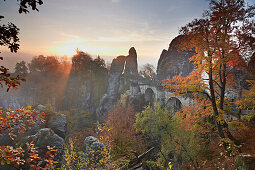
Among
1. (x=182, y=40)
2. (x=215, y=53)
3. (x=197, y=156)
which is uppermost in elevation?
(x=182, y=40)

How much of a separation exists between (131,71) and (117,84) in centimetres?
744

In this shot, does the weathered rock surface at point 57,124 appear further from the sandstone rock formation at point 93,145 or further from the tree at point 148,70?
A: the tree at point 148,70

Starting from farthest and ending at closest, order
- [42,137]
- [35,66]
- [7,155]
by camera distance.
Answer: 1. [35,66]
2. [42,137]
3. [7,155]

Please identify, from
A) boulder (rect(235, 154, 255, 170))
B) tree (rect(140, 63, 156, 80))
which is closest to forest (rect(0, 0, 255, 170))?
boulder (rect(235, 154, 255, 170))

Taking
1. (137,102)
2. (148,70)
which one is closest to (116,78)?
(137,102)

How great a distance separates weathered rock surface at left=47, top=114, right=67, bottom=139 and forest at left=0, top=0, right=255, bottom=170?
98mm

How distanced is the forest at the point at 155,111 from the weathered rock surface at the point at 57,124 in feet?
0.32

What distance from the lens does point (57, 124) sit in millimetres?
14539

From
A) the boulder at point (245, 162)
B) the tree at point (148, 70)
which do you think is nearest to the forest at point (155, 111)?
the boulder at point (245, 162)

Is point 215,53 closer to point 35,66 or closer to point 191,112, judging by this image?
point 191,112

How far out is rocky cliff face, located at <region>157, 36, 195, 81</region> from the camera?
120 feet

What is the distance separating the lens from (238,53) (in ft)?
24.2

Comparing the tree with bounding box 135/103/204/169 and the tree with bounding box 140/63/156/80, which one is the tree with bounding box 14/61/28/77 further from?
the tree with bounding box 135/103/204/169

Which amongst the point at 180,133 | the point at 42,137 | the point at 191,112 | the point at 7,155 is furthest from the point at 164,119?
the point at 7,155
